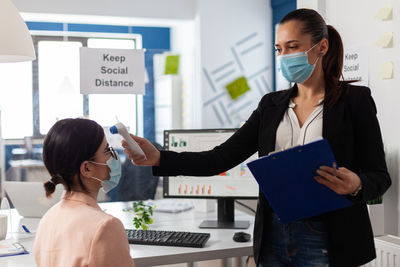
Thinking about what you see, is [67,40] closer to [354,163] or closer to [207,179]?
[207,179]

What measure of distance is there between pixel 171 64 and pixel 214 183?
266cm

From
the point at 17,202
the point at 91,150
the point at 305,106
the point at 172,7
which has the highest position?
the point at 172,7

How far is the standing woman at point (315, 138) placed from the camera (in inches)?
55.5

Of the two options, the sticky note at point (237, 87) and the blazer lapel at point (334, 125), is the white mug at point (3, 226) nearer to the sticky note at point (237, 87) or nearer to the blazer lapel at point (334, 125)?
the blazer lapel at point (334, 125)

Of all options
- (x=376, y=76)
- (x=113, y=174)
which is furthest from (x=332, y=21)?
(x=113, y=174)

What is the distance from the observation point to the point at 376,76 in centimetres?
254

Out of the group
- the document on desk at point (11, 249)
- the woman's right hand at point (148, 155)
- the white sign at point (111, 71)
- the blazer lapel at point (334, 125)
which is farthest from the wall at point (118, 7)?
the blazer lapel at point (334, 125)

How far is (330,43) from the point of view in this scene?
1.59m

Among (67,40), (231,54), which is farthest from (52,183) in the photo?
(67,40)

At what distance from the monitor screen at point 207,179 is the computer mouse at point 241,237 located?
1.10 ft

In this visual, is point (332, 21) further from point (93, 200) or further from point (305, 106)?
point (93, 200)

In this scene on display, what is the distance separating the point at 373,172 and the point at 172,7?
3633 mm

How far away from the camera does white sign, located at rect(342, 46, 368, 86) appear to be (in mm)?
2590

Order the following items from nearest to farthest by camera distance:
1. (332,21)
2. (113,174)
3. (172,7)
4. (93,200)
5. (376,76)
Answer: (93,200)
(113,174)
(376,76)
(332,21)
(172,7)
